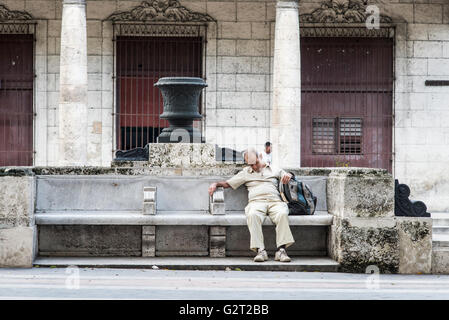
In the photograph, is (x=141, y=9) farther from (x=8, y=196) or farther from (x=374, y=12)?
(x=8, y=196)

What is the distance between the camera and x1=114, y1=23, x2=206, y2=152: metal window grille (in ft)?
68.8

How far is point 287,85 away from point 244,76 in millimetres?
2855

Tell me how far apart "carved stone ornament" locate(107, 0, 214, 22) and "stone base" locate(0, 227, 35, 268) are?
39.7 ft

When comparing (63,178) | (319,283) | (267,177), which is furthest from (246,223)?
(63,178)

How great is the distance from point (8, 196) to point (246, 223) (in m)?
2.66

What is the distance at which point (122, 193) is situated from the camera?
33.9 feet

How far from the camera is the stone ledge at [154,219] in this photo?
969 cm

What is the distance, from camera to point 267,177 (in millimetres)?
10195

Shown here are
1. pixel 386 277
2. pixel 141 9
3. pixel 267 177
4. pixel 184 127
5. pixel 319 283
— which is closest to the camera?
pixel 319 283

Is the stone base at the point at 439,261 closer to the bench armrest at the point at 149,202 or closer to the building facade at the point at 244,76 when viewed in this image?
the bench armrest at the point at 149,202

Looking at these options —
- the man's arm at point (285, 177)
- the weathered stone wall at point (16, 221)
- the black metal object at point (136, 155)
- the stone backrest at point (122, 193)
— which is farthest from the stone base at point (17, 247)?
the man's arm at point (285, 177)

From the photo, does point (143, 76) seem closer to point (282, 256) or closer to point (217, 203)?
point (217, 203)

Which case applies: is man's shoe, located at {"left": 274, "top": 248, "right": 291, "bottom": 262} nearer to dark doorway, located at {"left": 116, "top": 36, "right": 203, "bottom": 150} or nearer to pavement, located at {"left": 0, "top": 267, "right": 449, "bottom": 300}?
pavement, located at {"left": 0, "top": 267, "right": 449, "bottom": 300}

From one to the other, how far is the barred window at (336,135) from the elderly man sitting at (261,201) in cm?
1128
